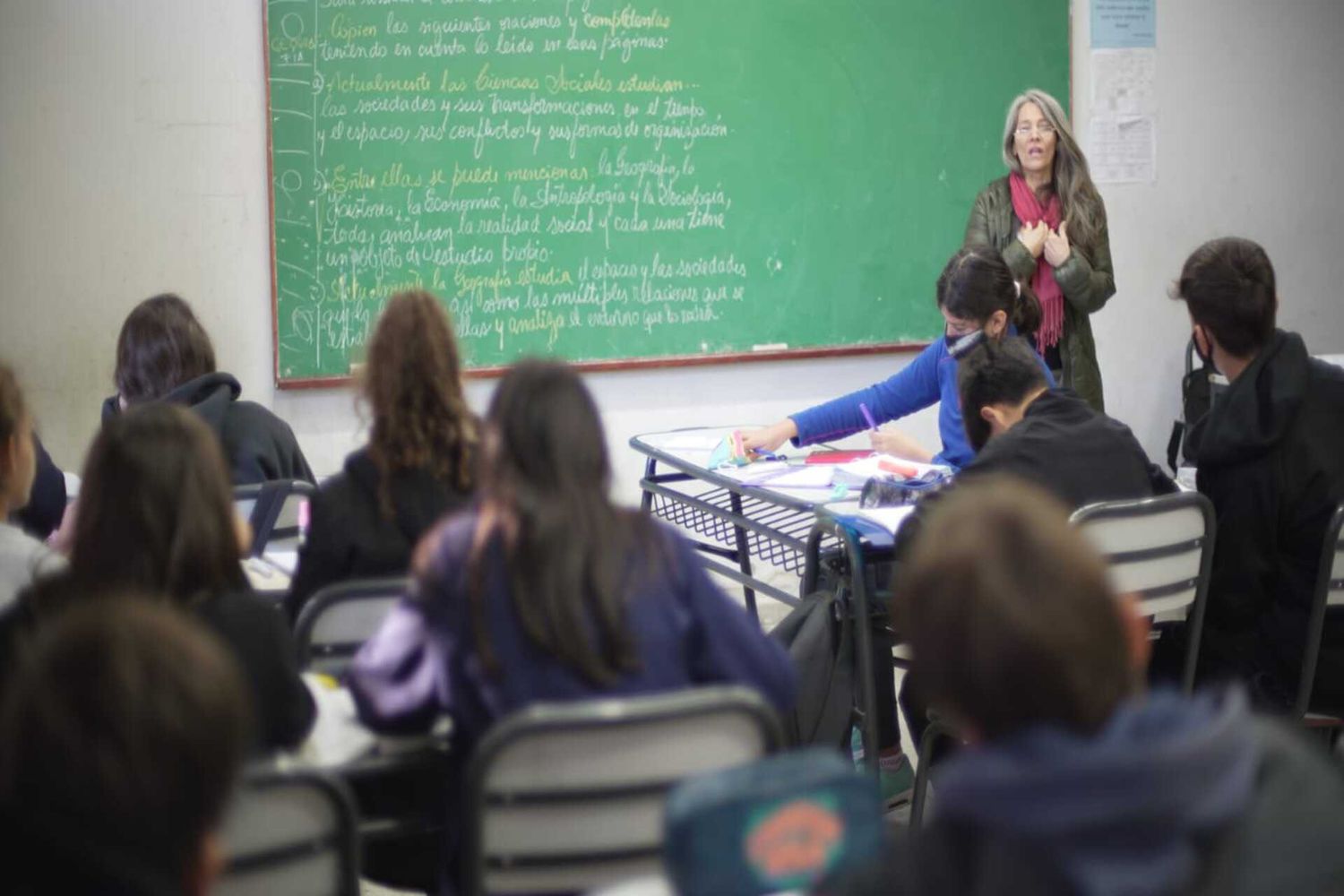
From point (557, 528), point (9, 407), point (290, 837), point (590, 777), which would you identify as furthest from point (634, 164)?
point (290, 837)

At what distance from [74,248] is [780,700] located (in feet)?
12.1

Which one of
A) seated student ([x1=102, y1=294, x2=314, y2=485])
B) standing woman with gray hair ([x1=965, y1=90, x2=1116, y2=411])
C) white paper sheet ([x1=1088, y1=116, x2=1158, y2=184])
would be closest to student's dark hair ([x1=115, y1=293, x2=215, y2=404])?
seated student ([x1=102, y1=294, x2=314, y2=485])

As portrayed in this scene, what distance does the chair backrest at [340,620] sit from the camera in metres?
2.16

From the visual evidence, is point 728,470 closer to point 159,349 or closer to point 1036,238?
point 159,349

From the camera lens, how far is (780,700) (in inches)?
75.7

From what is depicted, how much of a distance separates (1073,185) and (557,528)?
332cm

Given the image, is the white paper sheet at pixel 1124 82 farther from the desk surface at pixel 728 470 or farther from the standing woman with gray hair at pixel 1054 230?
the desk surface at pixel 728 470

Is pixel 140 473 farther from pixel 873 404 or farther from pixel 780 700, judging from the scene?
pixel 873 404

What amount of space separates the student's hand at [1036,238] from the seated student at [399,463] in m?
2.59

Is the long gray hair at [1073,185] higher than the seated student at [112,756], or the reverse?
the long gray hair at [1073,185]

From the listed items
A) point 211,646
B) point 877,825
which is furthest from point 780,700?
point 211,646

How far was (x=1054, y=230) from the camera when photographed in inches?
184

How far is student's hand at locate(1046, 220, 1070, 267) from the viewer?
458 centimetres

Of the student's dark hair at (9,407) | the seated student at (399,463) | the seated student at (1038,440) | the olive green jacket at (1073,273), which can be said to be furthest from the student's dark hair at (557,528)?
the olive green jacket at (1073,273)
